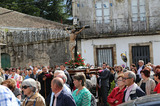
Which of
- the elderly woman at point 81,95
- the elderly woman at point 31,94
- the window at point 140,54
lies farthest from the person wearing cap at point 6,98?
the window at point 140,54

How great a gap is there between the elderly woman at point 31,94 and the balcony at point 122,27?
1665 centimetres

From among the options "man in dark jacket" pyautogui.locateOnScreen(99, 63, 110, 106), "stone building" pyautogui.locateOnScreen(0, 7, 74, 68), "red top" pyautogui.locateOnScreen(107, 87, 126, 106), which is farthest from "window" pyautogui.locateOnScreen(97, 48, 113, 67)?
"red top" pyautogui.locateOnScreen(107, 87, 126, 106)

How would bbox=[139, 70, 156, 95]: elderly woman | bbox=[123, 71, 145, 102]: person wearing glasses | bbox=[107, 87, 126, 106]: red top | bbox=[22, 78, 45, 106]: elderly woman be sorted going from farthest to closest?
1. bbox=[139, 70, 156, 95]: elderly woman
2. bbox=[107, 87, 126, 106]: red top
3. bbox=[123, 71, 145, 102]: person wearing glasses
4. bbox=[22, 78, 45, 106]: elderly woman

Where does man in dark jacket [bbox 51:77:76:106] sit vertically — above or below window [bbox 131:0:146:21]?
below

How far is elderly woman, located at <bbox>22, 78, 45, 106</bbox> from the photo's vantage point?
5.36 m

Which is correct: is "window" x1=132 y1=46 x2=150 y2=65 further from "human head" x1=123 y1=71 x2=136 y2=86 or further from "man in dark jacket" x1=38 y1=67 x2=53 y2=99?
"human head" x1=123 y1=71 x2=136 y2=86

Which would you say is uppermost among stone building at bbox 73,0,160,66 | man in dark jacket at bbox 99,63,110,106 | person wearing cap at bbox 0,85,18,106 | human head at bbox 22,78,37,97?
stone building at bbox 73,0,160,66

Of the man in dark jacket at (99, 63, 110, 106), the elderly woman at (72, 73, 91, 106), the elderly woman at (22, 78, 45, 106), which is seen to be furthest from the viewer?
the man in dark jacket at (99, 63, 110, 106)

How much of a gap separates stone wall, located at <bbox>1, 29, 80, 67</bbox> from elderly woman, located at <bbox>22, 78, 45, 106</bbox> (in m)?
17.0

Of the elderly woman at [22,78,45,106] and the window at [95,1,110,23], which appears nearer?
the elderly woman at [22,78,45,106]

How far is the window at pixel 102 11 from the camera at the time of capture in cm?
2288

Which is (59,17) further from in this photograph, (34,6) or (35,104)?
(35,104)

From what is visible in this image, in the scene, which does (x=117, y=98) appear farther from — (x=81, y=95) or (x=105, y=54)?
(x=105, y=54)

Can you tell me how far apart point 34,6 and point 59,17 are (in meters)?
4.22
